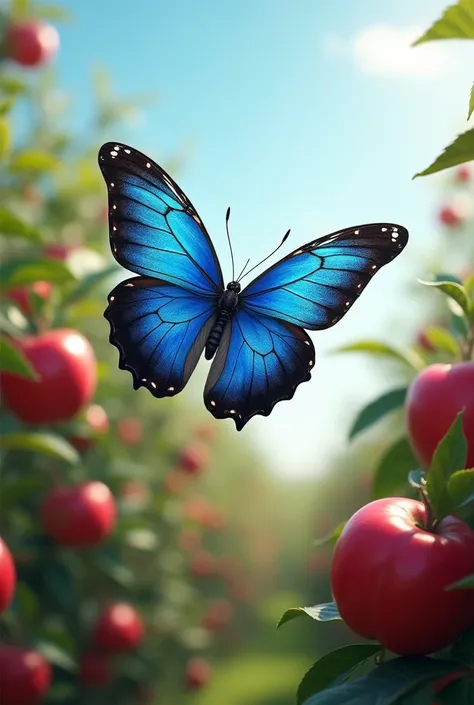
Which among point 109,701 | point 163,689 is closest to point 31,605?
point 109,701

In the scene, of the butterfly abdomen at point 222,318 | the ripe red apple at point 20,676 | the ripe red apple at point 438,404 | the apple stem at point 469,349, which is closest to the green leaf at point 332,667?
the ripe red apple at point 438,404

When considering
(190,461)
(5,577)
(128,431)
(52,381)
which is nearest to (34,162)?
(52,381)

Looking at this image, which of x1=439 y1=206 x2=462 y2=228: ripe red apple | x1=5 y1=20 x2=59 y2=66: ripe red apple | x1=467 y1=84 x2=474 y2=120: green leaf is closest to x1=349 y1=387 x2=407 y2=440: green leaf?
x1=467 y1=84 x2=474 y2=120: green leaf

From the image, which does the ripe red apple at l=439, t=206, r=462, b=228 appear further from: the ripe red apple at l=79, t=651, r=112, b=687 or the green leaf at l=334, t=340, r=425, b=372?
the green leaf at l=334, t=340, r=425, b=372

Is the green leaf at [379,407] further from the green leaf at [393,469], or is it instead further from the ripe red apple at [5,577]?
the ripe red apple at [5,577]

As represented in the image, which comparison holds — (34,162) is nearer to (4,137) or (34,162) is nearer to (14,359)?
(4,137)

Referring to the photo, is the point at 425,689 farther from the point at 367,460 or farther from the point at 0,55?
the point at 367,460
